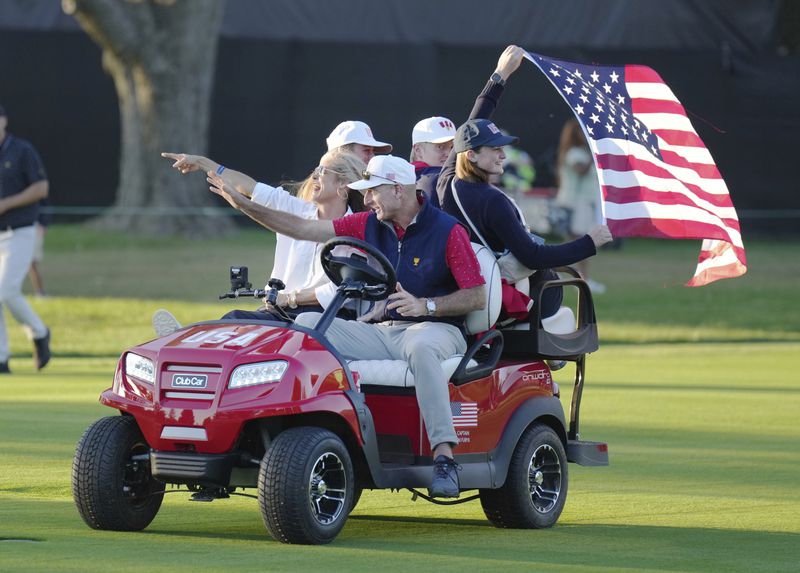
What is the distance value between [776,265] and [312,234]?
48.4 ft

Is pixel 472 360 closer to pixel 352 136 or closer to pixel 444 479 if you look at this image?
pixel 444 479

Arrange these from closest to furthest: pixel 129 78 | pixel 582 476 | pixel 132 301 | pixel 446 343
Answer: pixel 446 343 → pixel 582 476 → pixel 132 301 → pixel 129 78

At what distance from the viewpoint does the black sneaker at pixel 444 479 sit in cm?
667

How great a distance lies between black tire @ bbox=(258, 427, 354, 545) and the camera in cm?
622

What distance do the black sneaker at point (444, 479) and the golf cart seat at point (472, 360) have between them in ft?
1.06

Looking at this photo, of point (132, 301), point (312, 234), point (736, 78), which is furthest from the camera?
point (736, 78)

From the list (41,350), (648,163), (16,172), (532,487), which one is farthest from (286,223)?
(41,350)

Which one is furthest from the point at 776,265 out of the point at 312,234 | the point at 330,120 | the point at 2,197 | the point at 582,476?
the point at 312,234

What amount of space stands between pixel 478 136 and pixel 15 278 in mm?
6623

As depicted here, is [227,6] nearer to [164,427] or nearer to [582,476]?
[582,476]

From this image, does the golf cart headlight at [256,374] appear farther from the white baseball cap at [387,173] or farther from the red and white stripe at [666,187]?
the red and white stripe at [666,187]

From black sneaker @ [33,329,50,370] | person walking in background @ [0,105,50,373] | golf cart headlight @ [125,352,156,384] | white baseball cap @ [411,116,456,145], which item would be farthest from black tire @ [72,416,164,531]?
black sneaker @ [33,329,50,370]

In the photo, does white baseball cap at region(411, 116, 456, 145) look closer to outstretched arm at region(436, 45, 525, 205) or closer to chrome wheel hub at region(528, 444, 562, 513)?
outstretched arm at region(436, 45, 525, 205)

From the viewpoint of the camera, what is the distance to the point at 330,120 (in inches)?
884
